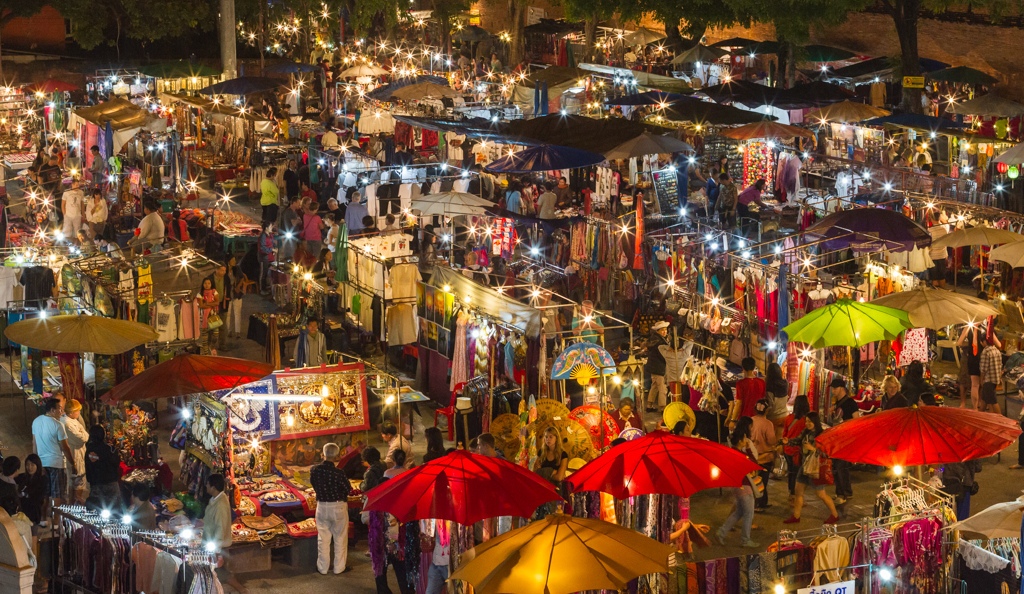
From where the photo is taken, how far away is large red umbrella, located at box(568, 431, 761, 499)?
38.4ft

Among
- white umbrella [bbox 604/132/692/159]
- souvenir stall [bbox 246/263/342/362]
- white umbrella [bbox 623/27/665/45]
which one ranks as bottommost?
souvenir stall [bbox 246/263/342/362]

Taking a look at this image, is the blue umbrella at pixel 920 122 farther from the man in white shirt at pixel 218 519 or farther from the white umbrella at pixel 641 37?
the man in white shirt at pixel 218 519

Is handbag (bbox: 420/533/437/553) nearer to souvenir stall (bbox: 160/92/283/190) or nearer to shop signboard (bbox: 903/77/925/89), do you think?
souvenir stall (bbox: 160/92/283/190)

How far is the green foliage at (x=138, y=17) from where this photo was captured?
4178 cm

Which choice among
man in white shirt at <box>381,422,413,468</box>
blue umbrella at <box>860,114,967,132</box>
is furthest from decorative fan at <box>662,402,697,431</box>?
blue umbrella at <box>860,114,967,132</box>

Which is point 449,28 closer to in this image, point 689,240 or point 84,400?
point 689,240

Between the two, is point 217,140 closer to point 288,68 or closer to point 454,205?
point 288,68

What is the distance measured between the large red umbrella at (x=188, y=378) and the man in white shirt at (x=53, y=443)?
2.28 feet

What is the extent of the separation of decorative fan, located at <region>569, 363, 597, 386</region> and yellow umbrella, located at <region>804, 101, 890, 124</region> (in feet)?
45.5

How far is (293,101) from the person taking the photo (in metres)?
35.9

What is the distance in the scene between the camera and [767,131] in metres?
25.3

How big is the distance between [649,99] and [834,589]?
1820 centimetres

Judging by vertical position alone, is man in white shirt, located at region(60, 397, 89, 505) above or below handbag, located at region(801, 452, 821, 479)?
below

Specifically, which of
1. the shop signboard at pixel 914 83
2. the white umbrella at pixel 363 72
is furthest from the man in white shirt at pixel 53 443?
the white umbrella at pixel 363 72
